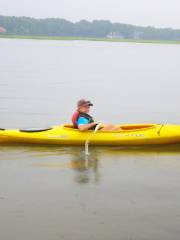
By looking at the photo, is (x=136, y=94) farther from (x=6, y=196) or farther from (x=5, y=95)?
(x=6, y=196)

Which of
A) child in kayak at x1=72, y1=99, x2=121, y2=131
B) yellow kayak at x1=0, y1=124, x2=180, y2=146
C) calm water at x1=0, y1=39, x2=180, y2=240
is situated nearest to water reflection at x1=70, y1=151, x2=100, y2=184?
calm water at x1=0, y1=39, x2=180, y2=240

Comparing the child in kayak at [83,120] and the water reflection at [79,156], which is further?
the child in kayak at [83,120]

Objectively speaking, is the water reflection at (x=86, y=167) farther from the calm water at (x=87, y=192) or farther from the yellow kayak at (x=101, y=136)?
the yellow kayak at (x=101, y=136)

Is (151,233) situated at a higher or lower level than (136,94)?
higher

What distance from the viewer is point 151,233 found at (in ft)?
20.7

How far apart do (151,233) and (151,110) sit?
1268 cm

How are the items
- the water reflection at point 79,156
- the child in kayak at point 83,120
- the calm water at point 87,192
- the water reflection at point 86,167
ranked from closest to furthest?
the calm water at point 87,192 < the water reflection at point 86,167 < the water reflection at point 79,156 < the child in kayak at point 83,120

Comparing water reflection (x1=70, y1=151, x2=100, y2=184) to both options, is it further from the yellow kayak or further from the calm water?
the yellow kayak

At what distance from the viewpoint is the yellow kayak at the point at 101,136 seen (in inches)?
426

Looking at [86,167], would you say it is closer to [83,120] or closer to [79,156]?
[79,156]

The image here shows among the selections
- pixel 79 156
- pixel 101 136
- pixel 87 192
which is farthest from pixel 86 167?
pixel 101 136

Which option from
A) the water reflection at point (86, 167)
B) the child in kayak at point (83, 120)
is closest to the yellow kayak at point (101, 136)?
the child in kayak at point (83, 120)

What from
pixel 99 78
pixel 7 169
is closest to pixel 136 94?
pixel 99 78

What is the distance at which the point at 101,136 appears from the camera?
10.8 meters
